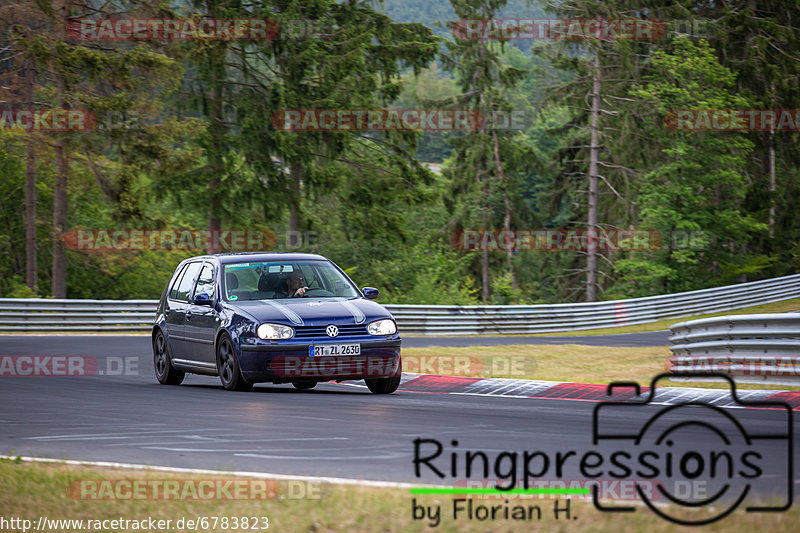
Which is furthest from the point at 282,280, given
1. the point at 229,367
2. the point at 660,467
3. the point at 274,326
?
the point at 660,467

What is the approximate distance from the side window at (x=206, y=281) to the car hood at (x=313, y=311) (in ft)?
3.20

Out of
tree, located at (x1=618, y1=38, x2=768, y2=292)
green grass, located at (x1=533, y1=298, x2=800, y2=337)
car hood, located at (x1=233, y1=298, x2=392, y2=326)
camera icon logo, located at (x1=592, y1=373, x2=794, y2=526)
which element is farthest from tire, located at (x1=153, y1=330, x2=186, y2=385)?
tree, located at (x1=618, y1=38, x2=768, y2=292)

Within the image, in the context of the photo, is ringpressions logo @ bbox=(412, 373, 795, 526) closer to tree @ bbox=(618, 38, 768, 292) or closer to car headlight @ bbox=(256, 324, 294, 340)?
car headlight @ bbox=(256, 324, 294, 340)

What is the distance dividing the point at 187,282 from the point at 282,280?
190 cm

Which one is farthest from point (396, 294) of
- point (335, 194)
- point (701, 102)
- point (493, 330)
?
point (701, 102)

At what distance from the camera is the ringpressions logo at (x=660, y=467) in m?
5.77

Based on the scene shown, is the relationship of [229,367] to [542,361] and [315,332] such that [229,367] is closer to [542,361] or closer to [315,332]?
[315,332]

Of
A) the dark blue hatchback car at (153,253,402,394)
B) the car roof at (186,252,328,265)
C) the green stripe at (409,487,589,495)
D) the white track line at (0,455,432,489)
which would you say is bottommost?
the white track line at (0,455,432,489)

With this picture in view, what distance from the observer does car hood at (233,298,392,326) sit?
1247 cm

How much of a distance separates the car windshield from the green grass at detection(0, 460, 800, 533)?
6629mm

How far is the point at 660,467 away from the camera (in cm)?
692

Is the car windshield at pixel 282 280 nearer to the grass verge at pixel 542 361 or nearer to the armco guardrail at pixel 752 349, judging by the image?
the grass verge at pixel 542 361

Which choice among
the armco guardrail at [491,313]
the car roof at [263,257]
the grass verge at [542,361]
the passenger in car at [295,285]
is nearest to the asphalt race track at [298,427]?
the passenger in car at [295,285]

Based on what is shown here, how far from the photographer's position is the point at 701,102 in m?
43.2
